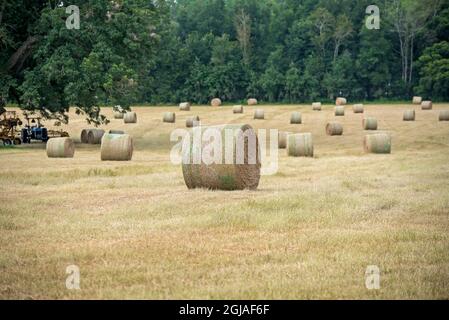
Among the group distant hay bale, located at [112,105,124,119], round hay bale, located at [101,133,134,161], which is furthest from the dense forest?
round hay bale, located at [101,133,134,161]

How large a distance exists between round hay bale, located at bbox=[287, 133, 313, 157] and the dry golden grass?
200 inches

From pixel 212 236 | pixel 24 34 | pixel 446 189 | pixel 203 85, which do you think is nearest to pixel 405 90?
pixel 203 85

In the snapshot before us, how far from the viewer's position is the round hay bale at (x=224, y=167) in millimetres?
16734

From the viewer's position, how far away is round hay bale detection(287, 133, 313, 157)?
27.5 m

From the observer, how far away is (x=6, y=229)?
1217 cm

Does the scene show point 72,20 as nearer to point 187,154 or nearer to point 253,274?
point 187,154

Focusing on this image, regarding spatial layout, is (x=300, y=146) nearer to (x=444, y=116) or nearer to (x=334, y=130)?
(x=334, y=130)

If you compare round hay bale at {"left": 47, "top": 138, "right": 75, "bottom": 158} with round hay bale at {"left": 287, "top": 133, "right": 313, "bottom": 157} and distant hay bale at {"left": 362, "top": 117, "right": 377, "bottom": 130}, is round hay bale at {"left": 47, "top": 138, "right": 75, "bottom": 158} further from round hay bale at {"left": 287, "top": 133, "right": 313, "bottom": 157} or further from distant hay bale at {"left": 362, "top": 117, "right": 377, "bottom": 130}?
distant hay bale at {"left": 362, "top": 117, "right": 377, "bottom": 130}

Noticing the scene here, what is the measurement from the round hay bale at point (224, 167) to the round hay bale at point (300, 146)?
33.9ft

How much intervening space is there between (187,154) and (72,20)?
1748 centimetres

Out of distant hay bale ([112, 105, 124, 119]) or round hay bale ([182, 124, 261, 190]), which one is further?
distant hay bale ([112, 105, 124, 119])

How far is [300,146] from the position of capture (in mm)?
27516

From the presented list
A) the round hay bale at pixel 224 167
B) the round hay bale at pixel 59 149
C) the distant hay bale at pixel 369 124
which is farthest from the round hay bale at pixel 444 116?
the round hay bale at pixel 224 167

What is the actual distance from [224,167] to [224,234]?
5.27 metres
